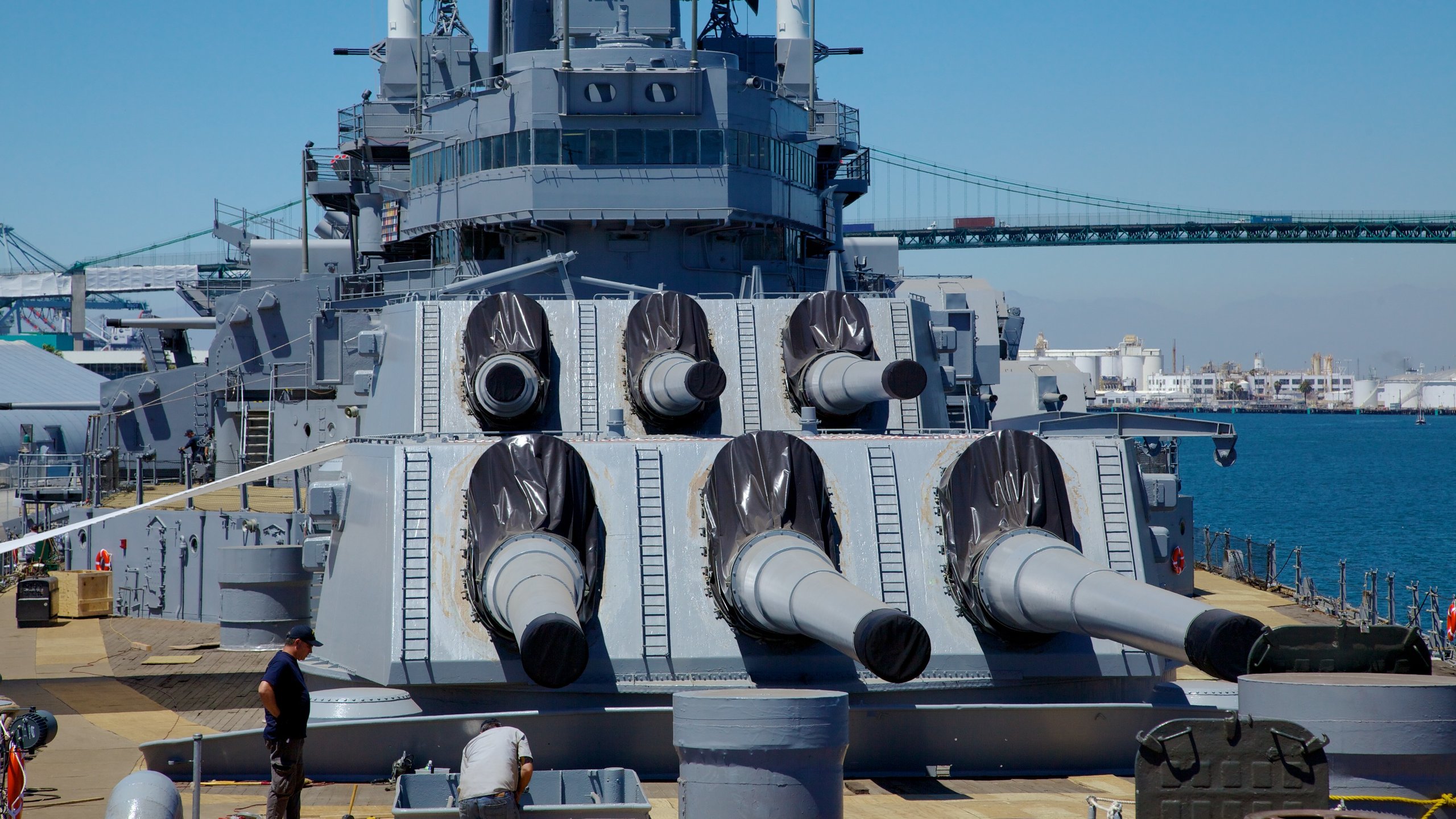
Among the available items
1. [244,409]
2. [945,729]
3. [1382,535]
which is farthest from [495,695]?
[1382,535]

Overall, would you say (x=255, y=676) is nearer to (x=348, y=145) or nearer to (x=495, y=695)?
(x=495, y=695)

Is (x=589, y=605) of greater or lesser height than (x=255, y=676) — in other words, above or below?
above

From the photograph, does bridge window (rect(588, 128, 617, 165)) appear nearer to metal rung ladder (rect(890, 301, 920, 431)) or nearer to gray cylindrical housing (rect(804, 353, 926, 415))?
metal rung ladder (rect(890, 301, 920, 431))

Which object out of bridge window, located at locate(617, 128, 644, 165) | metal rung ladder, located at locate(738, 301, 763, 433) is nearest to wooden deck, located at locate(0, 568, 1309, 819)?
metal rung ladder, located at locate(738, 301, 763, 433)

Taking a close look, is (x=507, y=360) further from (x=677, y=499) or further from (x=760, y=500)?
(x=760, y=500)

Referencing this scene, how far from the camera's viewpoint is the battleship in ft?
25.0

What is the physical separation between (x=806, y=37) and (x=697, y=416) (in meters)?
14.3

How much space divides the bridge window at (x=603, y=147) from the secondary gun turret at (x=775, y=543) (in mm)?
6475

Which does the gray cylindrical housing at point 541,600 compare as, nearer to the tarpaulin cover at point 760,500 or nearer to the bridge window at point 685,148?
the tarpaulin cover at point 760,500

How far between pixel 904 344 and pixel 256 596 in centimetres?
798

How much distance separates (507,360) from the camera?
10148mm

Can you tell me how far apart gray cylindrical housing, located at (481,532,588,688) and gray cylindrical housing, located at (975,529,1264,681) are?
2.29m

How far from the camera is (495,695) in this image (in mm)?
7930

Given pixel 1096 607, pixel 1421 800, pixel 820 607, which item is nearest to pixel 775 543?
pixel 820 607
